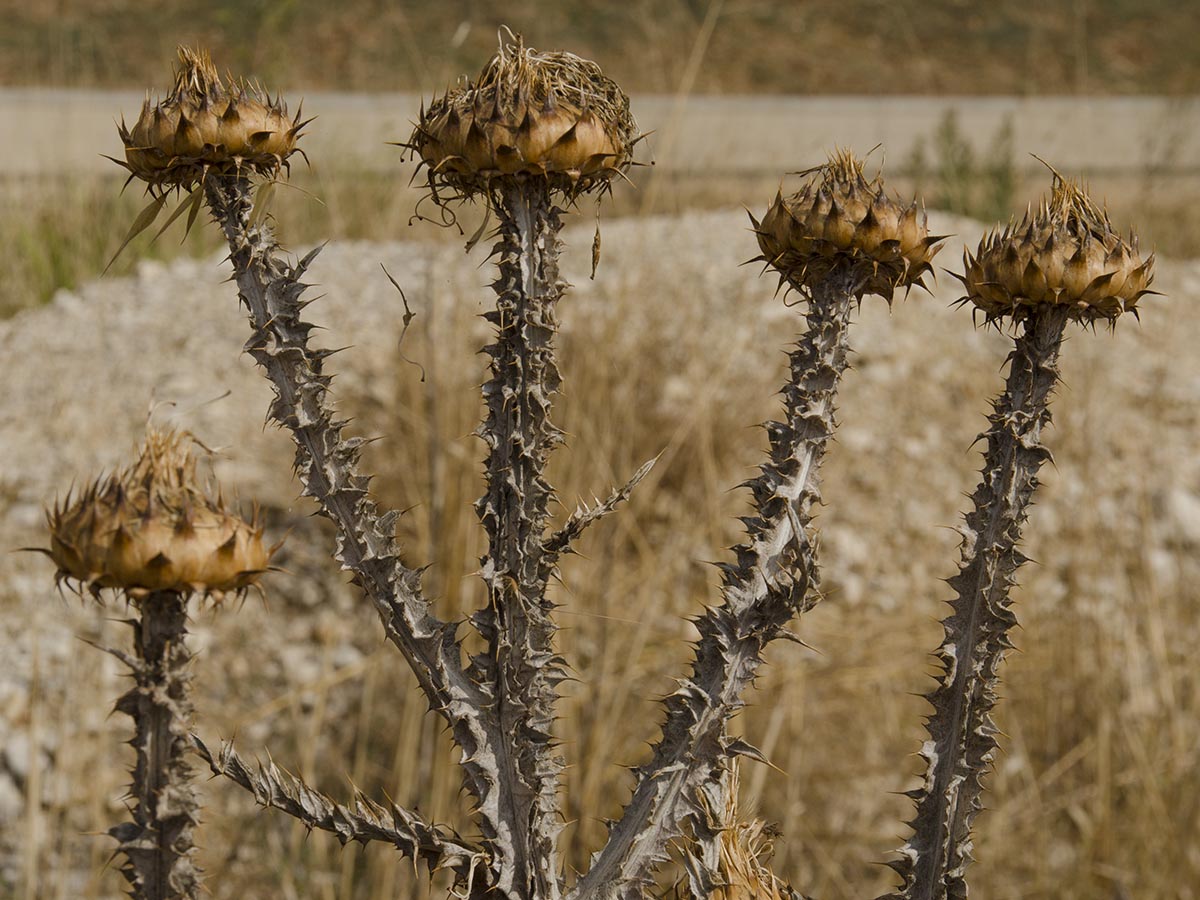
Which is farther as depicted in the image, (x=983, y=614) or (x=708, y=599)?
(x=708, y=599)

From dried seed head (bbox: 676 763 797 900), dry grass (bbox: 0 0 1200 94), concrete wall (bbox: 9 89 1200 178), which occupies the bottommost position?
dried seed head (bbox: 676 763 797 900)

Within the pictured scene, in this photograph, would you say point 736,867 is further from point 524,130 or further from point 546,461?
point 524,130

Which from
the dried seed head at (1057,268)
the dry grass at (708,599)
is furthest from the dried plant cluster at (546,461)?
the dry grass at (708,599)

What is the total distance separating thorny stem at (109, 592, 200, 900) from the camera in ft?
3.36

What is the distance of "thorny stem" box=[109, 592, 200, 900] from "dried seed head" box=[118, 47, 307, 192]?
345 millimetres

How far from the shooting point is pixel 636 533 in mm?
4230

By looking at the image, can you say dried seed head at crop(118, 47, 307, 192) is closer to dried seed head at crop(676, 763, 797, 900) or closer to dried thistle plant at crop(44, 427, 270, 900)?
dried thistle plant at crop(44, 427, 270, 900)

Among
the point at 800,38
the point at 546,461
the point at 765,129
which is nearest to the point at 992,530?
the point at 546,461

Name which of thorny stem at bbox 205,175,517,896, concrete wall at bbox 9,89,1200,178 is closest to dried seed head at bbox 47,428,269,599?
thorny stem at bbox 205,175,517,896

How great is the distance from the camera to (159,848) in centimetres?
105

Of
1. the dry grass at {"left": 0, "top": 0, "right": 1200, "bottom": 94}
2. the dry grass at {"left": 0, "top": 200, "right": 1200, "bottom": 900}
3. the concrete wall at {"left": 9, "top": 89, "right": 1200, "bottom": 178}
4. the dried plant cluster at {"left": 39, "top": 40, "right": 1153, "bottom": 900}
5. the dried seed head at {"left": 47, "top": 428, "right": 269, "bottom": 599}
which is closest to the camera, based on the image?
the dried seed head at {"left": 47, "top": 428, "right": 269, "bottom": 599}

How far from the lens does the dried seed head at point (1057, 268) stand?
1.11 metres

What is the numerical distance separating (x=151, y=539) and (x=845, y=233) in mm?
592

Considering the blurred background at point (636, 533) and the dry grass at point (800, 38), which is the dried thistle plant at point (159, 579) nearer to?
the blurred background at point (636, 533)
